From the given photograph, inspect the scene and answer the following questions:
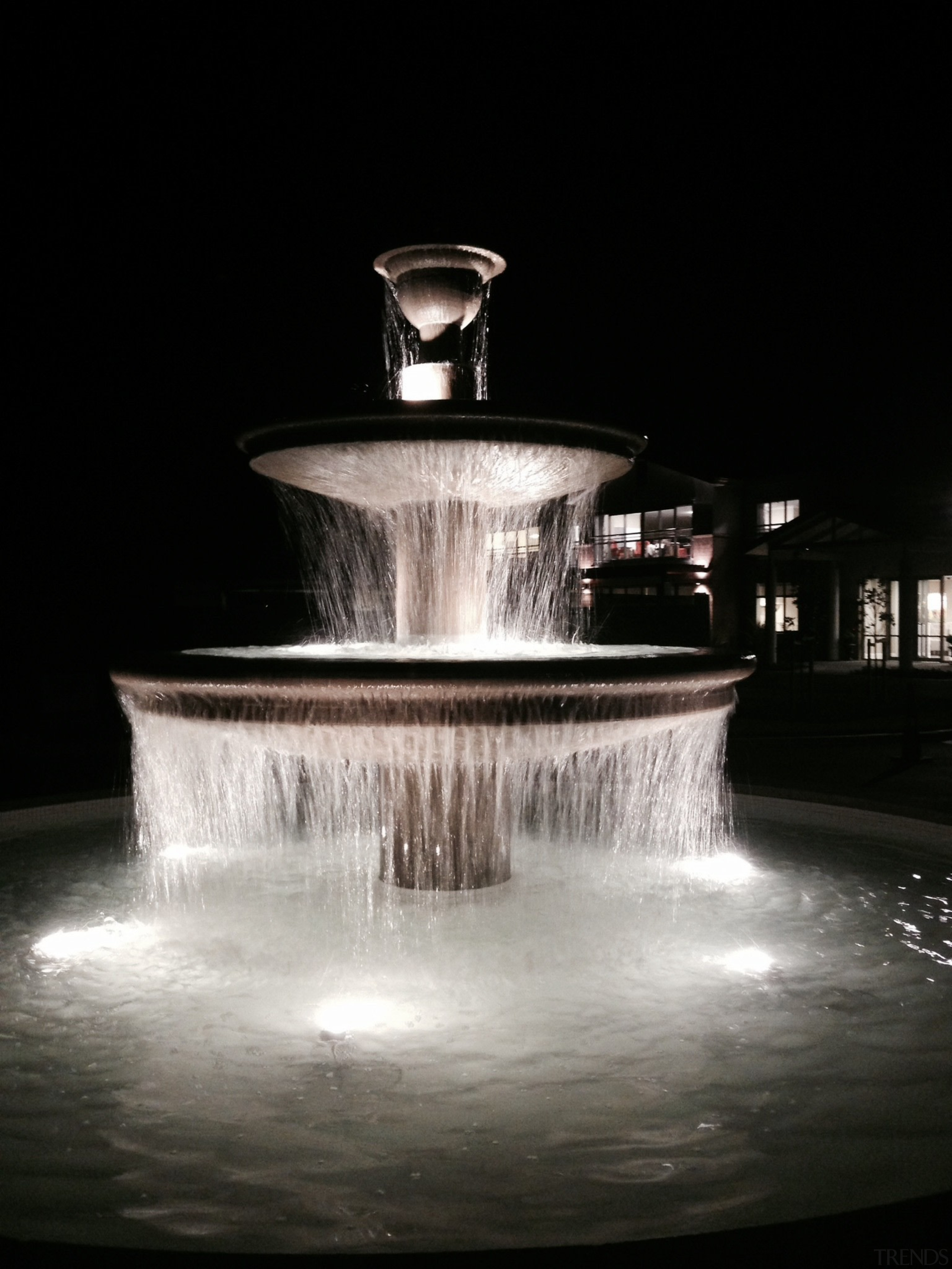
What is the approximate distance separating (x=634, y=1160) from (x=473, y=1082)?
2.47 ft

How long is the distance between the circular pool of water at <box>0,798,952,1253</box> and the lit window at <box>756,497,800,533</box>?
30612mm

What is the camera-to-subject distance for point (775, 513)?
120ft

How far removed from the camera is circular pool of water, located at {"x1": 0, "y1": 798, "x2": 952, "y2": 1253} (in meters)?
3.01

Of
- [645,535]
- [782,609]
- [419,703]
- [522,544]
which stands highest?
[645,535]

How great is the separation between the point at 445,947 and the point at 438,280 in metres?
4.29

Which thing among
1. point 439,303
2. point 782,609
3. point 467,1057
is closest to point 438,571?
point 439,303

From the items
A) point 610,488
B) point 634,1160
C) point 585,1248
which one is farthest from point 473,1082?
point 610,488

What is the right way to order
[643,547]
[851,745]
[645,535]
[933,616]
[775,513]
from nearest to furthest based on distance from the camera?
[851,745], [933,616], [775,513], [643,547], [645,535]

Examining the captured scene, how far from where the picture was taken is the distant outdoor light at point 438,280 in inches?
269

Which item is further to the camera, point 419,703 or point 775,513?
point 775,513

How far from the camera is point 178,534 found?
22.3 metres

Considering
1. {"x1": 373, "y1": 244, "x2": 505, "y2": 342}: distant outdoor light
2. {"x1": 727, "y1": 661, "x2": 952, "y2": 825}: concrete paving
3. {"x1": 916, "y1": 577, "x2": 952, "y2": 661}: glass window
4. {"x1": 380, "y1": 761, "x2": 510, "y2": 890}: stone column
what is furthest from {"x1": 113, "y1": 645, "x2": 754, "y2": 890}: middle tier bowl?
{"x1": 916, "y1": 577, "x2": 952, "y2": 661}: glass window

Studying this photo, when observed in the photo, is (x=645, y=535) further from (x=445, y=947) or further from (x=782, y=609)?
(x=445, y=947)

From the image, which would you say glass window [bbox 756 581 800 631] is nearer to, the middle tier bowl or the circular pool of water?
the circular pool of water
